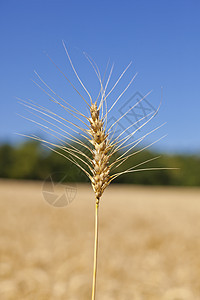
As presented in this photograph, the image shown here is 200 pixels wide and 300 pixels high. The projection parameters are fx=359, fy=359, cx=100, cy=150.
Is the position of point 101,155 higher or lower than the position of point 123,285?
higher

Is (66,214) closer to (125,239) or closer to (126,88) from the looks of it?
(125,239)

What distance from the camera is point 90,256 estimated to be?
25.0 feet

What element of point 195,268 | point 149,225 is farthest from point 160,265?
point 149,225

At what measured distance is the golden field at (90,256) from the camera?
546cm

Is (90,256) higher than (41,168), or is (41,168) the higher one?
(41,168)

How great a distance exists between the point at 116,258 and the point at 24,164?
38561mm

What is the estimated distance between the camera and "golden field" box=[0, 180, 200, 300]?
5465mm

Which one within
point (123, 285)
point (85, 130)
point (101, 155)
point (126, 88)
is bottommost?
point (123, 285)

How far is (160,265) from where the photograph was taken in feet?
25.3

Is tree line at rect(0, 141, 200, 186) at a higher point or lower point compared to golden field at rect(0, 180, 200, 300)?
higher

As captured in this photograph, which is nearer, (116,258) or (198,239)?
(116,258)

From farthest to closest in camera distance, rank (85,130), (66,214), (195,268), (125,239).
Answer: (66,214) < (125,239) < (195,268) < (85,130)

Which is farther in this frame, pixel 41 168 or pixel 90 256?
pixel 41 168

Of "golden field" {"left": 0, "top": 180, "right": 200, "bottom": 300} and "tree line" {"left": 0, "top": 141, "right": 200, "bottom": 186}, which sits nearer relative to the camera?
"golden field" {"left": 0, "top": 180, "right": 200, "bottom": 300}
